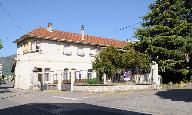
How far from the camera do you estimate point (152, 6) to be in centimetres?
3459

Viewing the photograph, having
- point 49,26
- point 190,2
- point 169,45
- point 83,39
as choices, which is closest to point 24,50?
point 49,26

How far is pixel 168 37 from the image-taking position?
31719 mm

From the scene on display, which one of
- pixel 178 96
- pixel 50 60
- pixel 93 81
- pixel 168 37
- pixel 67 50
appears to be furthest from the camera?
pixel 67 50

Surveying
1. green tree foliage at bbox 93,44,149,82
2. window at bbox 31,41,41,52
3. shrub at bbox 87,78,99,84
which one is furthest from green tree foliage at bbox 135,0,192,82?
window at bbox 31,41,41,52

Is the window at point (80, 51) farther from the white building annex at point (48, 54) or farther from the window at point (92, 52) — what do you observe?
the window at point (92, 52)

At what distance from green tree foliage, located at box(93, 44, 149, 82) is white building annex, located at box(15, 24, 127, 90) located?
716cm

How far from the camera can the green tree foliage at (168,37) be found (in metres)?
31.8

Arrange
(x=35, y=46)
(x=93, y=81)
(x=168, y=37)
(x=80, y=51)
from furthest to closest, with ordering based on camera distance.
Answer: (x=80, y=51) → (x=35, y=46) → (x=168, y=37) → (x=93, y=81)

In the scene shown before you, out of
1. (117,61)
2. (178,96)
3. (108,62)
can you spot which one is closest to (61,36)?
(108,62)

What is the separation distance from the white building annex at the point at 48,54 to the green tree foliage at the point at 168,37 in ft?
31.7

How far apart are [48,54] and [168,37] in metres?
17.3

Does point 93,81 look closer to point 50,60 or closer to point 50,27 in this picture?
point 50,60

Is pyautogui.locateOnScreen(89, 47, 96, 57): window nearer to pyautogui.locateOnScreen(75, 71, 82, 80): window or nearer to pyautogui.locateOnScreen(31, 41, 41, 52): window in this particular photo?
pyautogui.locateOnScreen(31, 41, 41, 52): window

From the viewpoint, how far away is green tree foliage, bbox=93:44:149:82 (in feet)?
98.0
